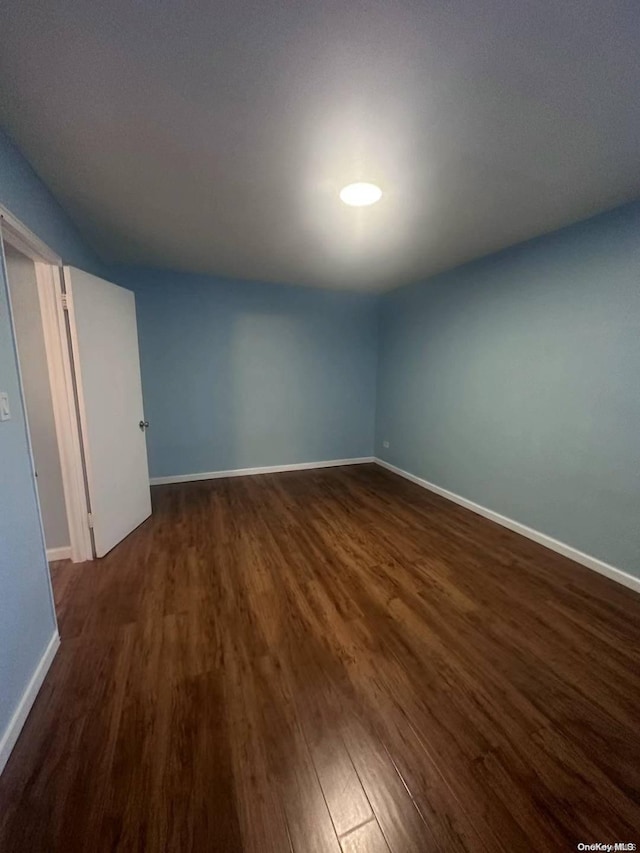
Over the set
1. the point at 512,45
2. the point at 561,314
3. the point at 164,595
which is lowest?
the point at 164,595

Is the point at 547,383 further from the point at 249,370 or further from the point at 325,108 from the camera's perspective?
the point at 249,370

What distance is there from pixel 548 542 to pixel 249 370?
3473 mm

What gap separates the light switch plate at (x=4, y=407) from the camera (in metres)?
1.21

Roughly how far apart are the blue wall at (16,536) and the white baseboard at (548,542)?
3208mm

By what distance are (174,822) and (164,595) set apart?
3.77 ft

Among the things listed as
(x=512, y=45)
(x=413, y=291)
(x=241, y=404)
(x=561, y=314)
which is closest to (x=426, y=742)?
(x=512, y=45)

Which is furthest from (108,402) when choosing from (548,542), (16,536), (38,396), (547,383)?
(548,542)

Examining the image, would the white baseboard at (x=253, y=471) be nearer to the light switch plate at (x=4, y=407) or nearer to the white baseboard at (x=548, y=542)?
the white baseboard at (x=548, y=542)

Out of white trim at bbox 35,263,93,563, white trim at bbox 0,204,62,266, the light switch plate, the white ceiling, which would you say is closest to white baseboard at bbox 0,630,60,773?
white trim at bbox 35,263,93,563

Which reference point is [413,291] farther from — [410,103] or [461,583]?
[461,583]

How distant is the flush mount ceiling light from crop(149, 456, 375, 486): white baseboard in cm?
318

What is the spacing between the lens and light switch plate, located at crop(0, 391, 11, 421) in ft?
3.99

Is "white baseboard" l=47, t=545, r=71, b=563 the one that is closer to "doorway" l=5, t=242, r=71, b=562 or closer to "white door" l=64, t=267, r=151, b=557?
"doorway" l=5, t=242, r=71, b=562

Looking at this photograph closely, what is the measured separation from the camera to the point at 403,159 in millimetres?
1546
